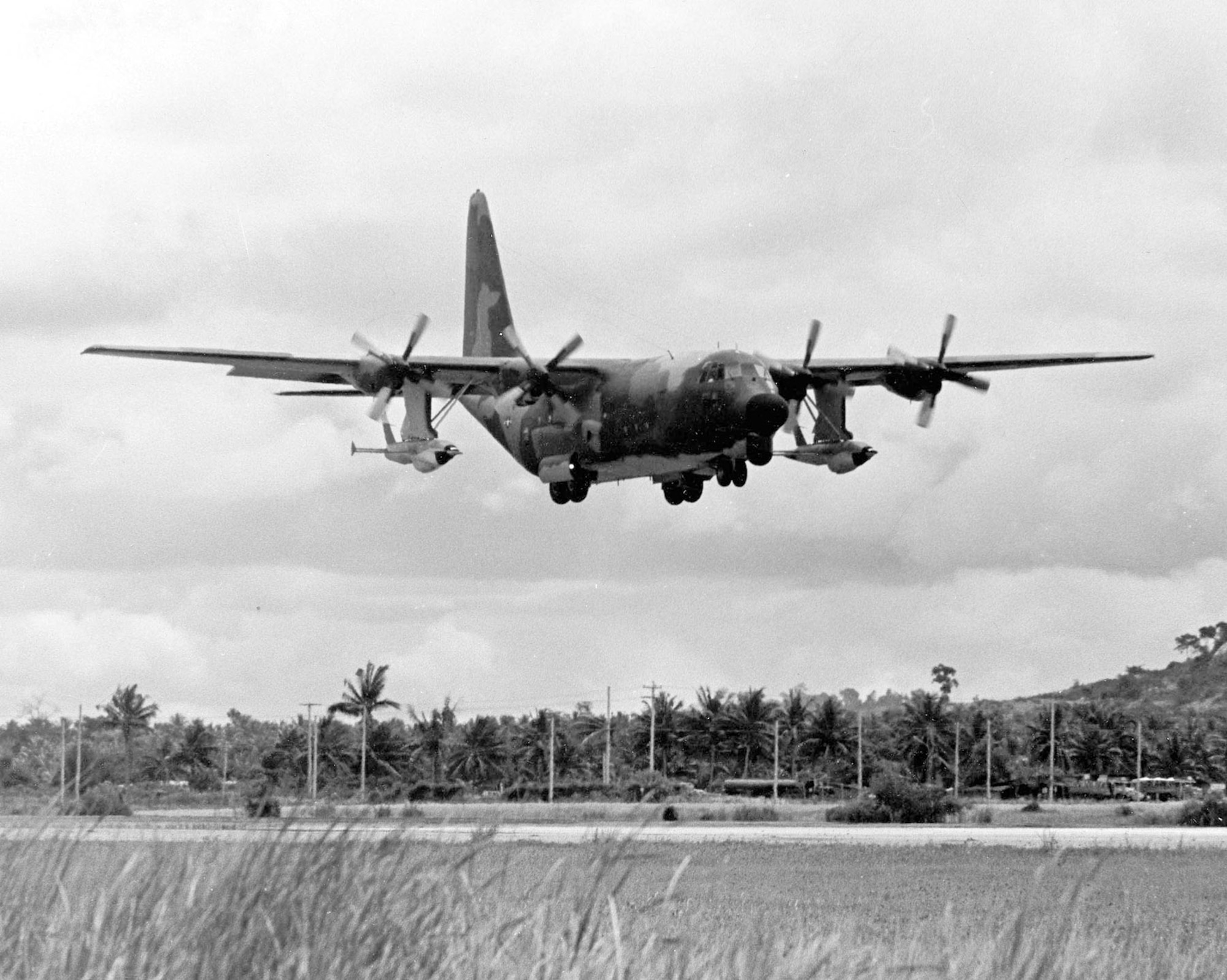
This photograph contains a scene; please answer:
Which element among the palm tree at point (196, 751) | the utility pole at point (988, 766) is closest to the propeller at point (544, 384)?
the utility pole at point (988, 766)

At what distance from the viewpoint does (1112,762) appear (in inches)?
5517

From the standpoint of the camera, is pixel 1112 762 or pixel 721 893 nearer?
pixel 721 893

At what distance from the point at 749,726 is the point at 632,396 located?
9178cm

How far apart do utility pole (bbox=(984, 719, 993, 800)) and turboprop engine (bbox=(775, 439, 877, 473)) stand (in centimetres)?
6595

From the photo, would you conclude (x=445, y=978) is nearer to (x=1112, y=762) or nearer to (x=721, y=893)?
(x=721, y=893)

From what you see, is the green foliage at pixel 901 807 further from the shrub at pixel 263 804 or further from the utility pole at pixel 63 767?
the shrub at pixel 263 804

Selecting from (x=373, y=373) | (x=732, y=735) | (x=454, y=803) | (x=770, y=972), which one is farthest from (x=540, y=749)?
(x=770, y=972)

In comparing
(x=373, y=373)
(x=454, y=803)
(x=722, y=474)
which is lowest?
(x=454, y=803)

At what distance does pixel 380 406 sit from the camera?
4847 cm

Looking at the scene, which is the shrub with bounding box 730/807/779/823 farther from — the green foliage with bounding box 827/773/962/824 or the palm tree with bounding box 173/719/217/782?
the palm tree with bounding box 173/719/217/782

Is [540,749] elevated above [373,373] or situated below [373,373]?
below

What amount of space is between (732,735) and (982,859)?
9705 centimetres

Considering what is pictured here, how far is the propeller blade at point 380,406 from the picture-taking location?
4838 centimetres

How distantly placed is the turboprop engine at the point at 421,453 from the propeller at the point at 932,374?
45.1 feet
